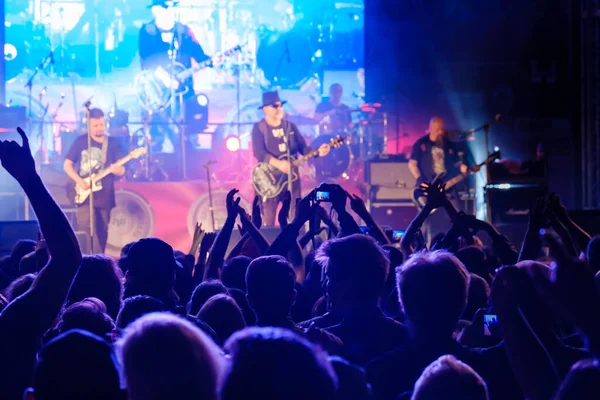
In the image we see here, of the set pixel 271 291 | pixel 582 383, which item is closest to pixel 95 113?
pixel 271 291

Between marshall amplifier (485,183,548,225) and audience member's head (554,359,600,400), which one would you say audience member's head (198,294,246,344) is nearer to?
audience member's head (554,359,600,400)

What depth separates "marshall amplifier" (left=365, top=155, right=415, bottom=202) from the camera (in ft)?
37.9

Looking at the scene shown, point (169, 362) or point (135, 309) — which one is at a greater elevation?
point (169, 362)

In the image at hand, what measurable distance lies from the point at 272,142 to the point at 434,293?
25.1 ft

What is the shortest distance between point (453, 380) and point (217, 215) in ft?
35.2

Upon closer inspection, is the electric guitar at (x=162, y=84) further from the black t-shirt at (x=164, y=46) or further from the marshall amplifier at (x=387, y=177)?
the marshall amplifier at (x=387, y=177)

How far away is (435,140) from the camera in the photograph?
1095 cm

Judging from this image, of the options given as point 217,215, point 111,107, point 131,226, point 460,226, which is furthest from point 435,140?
point 460,226

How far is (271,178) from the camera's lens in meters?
10.0

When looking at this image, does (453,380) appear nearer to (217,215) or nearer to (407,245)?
(407,245)

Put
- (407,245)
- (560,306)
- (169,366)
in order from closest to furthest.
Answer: (169,366)
(560,306)
(407,245)

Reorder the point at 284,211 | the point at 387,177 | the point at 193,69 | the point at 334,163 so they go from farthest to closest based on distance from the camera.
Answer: the point at 193,69 → the point at 334,163 → the point at 387,177 → the point at 284,211

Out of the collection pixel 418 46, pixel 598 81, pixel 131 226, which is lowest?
pixel 131 226

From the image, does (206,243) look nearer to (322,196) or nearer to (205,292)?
(322,196)
